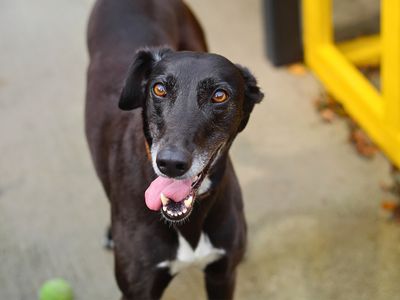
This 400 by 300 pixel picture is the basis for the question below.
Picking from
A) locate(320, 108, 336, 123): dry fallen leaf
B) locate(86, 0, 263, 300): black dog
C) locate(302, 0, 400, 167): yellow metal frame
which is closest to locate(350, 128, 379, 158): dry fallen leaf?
locate(302, 0, 400, 167): yellow metal frame

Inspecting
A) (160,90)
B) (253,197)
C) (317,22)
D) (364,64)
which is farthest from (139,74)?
(364,64)

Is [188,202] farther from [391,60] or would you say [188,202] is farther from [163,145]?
[391,60]

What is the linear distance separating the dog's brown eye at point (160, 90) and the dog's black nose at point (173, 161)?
219mm

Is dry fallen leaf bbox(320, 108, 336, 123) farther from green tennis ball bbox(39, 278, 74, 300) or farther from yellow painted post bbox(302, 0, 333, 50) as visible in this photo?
green tennis ball bbox(39, 278, 74, 300)

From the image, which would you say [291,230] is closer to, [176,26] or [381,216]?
[381,216]

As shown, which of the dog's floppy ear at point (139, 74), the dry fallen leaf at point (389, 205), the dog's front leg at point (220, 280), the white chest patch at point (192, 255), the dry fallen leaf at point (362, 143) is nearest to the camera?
the dog's floppy ear at point (139, 74)

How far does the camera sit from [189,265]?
249cm

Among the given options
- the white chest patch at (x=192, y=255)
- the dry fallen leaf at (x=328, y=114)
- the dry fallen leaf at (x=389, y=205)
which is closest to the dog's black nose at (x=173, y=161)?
the white chest patch at (x=192, y=255)

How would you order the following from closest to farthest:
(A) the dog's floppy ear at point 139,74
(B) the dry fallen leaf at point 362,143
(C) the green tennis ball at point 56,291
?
(A) the dog's floppy ear at point 139,74 < (C) the green tennis ball at point 56,291 < (B) the dry fallen leaf at point 362,143

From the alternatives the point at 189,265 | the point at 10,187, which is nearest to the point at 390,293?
the point at 189,265

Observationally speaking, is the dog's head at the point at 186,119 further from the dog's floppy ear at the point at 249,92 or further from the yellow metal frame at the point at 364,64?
the yellow metal frame at the point at 364,64

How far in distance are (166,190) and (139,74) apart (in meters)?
0.42

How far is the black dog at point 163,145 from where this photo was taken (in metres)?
2.12

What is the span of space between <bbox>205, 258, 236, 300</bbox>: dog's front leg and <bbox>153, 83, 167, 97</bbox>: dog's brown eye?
2.30ft
